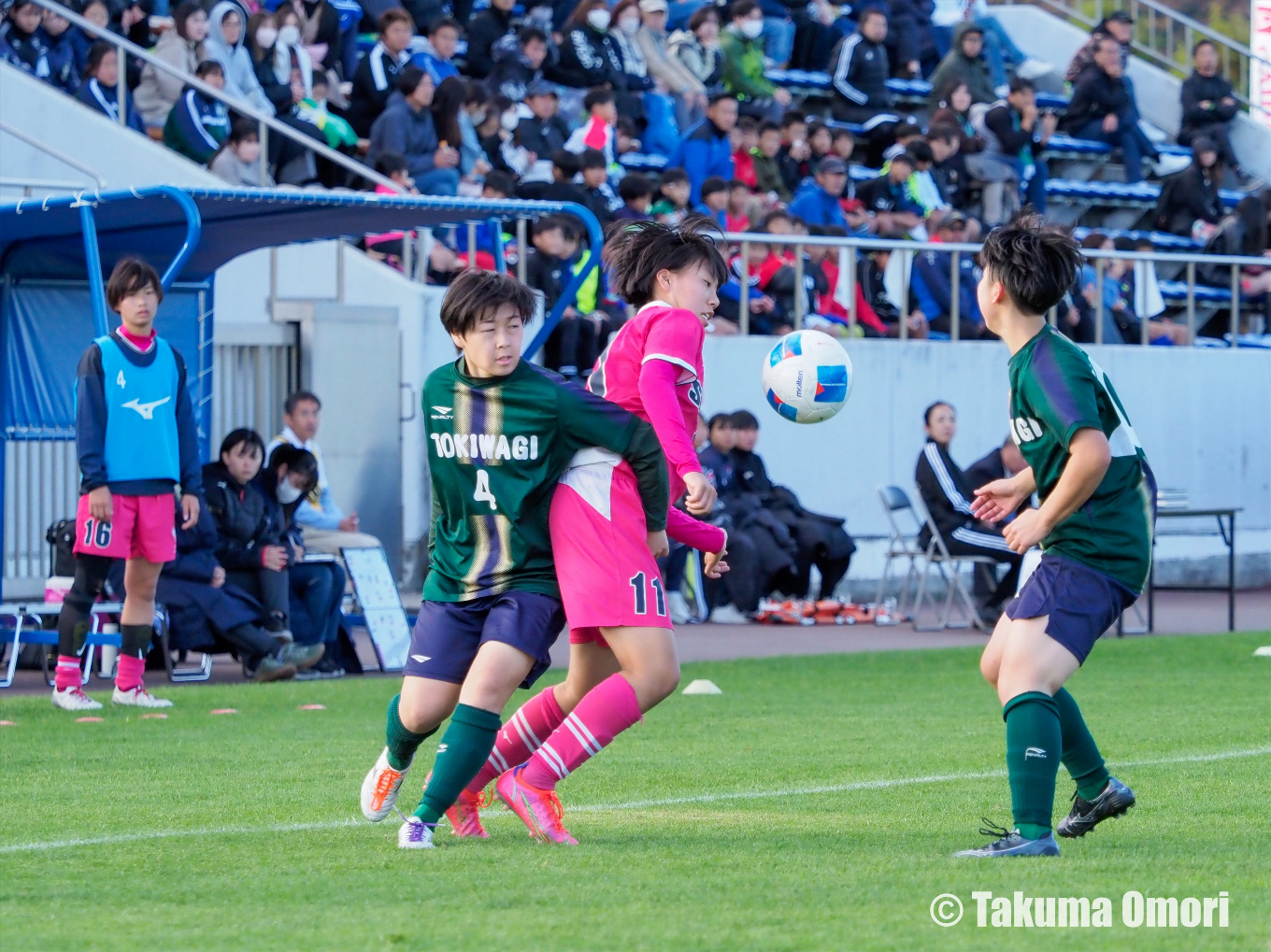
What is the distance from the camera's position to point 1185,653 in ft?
40.9

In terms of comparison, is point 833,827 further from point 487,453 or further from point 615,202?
point 615,202

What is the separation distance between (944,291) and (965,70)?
654 cm

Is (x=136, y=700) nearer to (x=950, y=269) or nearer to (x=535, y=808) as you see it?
(x=535, y=808)

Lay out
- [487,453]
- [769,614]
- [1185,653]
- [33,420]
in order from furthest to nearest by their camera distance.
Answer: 1. [769,614]
2. [1185,653]
3. [33,420]
4. [487,453]

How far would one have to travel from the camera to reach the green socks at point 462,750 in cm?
539

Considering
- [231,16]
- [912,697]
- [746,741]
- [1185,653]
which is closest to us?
[746,741]

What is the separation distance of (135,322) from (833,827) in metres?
4.87

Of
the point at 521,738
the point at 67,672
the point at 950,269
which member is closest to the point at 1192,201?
the point at 950,269

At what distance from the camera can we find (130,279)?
9297 millimetres

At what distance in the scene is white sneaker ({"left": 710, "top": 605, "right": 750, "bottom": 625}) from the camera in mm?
15141

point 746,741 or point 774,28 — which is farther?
point 774,28

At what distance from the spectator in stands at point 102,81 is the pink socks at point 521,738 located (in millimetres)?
10493

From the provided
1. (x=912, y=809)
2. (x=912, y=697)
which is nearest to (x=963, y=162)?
(x=912, y=697)

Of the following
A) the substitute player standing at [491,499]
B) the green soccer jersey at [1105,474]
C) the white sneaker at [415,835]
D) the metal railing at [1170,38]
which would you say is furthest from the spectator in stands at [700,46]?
the white sneaker at [415,835]
